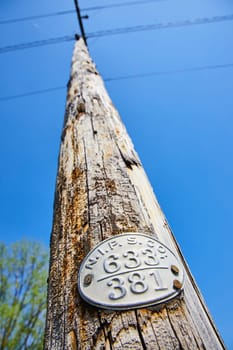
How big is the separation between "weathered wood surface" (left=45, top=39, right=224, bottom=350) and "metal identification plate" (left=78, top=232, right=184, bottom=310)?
25mm

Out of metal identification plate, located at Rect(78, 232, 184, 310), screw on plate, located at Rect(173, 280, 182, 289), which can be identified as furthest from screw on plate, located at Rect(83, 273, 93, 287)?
screw on plate, located at Rect(173, 280, 182, 289)

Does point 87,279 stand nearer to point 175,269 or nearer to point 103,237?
point 103,237

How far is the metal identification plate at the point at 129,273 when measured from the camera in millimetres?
571

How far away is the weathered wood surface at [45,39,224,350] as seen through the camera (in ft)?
1.73

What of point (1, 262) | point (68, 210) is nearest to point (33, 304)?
point (1, 262)

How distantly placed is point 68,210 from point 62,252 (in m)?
0.19

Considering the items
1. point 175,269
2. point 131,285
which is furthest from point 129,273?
point 175,269

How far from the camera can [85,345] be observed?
0.53 metres

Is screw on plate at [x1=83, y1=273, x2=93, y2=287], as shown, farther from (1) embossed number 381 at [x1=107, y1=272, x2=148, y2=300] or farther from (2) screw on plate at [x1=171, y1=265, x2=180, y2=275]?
(2) screw on plate at [x1=171, y1=265, x2=180, y2=275]

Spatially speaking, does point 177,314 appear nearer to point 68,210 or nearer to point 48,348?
point 48,348

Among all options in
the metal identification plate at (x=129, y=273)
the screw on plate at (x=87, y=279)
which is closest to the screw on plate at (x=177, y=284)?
the metal identification plate at (x=129, y=273)

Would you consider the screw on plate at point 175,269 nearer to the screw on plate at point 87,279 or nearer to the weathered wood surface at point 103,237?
the weathered wood surface at point 103,237

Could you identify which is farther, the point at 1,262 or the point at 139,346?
the point at 1,262

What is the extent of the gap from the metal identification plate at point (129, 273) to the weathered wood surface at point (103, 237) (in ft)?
0.08
